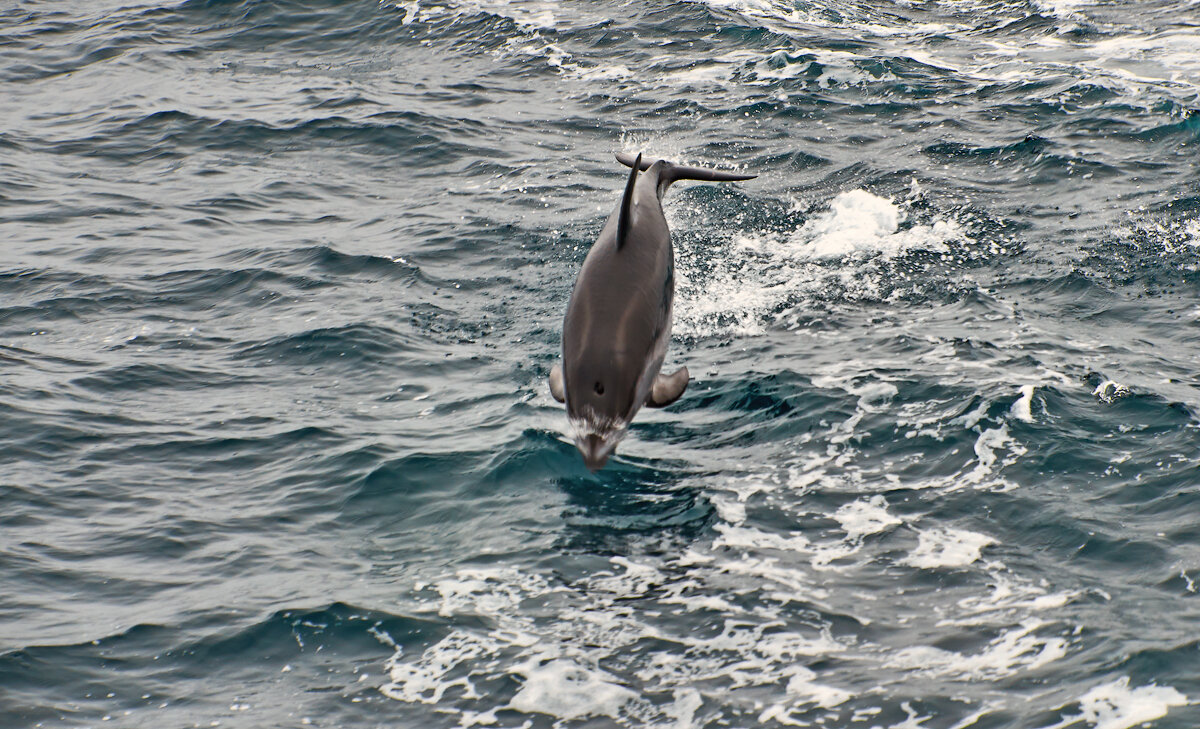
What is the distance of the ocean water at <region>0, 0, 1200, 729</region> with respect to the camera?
814 cm

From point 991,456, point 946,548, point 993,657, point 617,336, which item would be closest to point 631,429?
point 617,336

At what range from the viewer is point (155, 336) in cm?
1409

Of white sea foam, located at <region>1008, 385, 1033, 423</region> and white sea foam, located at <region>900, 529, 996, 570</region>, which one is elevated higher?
white sea foam, located at <region>1008, 385, 1033, 423</region>

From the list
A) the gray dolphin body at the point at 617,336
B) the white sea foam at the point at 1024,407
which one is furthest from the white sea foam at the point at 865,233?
the gray dolphin body at the point at 617,336

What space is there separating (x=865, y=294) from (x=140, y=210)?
37.4ft

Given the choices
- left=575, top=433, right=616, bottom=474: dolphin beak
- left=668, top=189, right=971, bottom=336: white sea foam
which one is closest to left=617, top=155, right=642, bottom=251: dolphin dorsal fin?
left=575, top=433, right=616, bottom=474: dolphin beak

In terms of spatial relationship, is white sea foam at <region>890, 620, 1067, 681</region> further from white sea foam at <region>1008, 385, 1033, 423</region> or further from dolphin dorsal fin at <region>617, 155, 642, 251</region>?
dolphin dorsal fin at <region>617, 155, 642, 251</region>

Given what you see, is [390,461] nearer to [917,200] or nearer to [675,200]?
[675,200]

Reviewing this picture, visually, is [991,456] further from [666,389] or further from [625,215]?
[625,215]

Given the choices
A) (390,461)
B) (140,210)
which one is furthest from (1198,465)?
(140,210)

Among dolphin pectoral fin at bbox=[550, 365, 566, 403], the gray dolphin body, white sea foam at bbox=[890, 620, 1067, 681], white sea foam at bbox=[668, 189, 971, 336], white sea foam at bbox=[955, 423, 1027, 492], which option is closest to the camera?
white sea foam at bbox=[890, 620, 1067, 681]

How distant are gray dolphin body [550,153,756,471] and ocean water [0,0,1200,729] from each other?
1.20 meters

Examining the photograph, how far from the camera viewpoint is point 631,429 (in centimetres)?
1160

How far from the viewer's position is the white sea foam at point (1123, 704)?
23.5 feet
